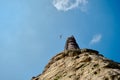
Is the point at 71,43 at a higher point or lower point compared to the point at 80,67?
higher

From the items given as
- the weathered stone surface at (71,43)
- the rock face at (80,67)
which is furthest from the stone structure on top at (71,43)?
the rock face at (80,67)

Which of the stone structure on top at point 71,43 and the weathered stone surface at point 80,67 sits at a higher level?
the stone structure on top at point 71,43

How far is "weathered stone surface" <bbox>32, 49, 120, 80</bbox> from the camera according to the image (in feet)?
158

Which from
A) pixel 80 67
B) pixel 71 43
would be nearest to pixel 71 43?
pixel 71 43

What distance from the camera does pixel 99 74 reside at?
48.1 m

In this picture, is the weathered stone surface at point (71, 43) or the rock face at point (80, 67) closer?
the rock face at point (80, 67)

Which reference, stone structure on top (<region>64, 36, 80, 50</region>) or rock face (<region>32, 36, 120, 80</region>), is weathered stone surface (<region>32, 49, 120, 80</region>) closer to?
rock face (<region>32, 36, 120, 80</region>)

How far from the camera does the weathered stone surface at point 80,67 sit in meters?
48.1

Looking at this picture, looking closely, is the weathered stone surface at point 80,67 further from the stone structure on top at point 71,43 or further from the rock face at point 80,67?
the stone structure on top at point 71,43

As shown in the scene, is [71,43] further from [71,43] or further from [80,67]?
[80,67]

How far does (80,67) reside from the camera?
55.1 meters

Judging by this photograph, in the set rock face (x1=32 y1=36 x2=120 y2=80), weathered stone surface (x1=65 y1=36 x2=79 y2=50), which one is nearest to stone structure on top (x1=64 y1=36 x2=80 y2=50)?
weathered stone surface (x1=65 y1=36 x2=79 y2=50)

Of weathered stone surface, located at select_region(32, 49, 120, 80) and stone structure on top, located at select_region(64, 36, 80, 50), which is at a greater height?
stone structure on top, located at select_region(64, 36, 80, 50)

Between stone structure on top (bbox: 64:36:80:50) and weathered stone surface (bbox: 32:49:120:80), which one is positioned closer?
weathered stone surface (bbox: 32:49:120:80)
